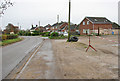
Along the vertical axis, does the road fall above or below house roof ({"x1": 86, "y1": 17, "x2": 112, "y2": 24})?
below

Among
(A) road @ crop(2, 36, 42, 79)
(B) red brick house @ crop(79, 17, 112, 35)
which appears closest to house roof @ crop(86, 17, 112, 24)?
(B) red brick house @ crop(79, 17, 112, 35)

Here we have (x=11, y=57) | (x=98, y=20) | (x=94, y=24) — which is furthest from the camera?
(x=98, y=20)

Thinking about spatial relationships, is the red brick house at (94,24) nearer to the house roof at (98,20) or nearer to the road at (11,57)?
the house roof at (98,20)

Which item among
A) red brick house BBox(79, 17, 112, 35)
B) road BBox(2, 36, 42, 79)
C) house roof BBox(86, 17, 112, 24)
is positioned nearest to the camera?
road BBox(2, 36, 42, 79)

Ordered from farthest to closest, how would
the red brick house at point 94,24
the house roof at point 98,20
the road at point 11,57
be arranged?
the house roof at point 98,20 < the red brick house at point 94,24 < the road at point 11,57

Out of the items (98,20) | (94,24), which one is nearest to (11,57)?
(94,24)

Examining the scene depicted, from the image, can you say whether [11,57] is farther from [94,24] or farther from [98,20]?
[98,20]

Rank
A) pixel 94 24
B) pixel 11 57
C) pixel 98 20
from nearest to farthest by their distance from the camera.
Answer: pixel 11 57, pixel 94 24, pixel 98 20

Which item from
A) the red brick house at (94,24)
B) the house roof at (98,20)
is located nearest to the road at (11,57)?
the red brick house at (94,24)

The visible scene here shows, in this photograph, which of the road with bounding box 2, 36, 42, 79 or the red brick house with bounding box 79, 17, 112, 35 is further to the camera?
the red brick house with bounding box 79, 17, 112, 35

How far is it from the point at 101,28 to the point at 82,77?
3899 cm

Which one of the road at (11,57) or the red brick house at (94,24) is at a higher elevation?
A: the red brick house at (94,24)

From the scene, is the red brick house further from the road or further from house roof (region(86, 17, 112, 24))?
the road

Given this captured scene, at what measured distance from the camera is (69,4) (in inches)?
885
